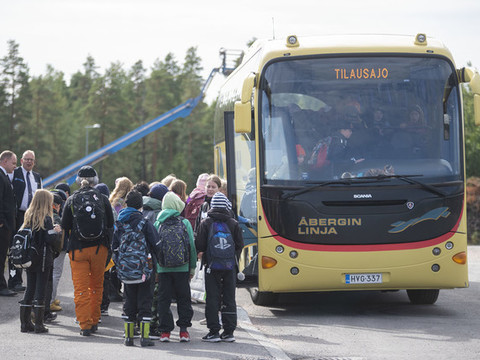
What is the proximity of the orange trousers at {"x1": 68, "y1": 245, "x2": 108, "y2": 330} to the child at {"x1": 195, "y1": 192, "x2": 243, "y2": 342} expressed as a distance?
115cm

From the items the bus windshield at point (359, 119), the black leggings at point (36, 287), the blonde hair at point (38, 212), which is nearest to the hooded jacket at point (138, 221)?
the blonde hair at point (38, 212)

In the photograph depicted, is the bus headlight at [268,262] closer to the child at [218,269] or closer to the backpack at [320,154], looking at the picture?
the backpack at [320,154]

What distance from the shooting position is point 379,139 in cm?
1143

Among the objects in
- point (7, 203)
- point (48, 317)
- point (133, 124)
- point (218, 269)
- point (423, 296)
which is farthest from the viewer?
point (133, 124)

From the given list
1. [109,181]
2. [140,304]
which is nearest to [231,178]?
[140,304]

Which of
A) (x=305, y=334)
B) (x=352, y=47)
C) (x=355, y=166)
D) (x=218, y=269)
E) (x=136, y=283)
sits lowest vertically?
(x=305, y=334)

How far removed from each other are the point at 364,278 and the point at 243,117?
8.46 ft

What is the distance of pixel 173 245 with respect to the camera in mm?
9344

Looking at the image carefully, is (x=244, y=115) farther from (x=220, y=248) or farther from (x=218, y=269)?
(x=218, y=269)

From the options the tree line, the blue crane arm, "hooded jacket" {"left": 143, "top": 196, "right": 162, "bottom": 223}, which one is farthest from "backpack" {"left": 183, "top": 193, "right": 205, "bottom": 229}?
the tree line

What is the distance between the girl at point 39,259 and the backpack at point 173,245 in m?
1.51

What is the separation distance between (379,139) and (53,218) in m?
4.25

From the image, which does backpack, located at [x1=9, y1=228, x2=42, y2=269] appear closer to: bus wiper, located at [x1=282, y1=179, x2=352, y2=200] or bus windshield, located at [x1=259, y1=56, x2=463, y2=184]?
bus windshield, located at [x1=259, y1=56, x2=463, y2=184]

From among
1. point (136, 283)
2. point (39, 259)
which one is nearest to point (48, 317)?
point (39, 259)
